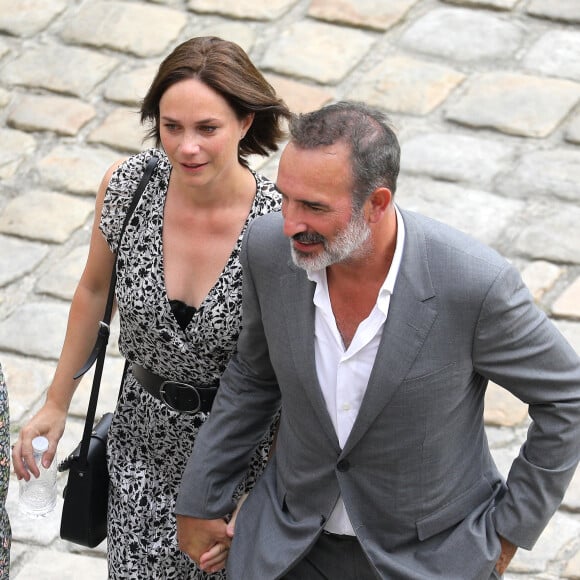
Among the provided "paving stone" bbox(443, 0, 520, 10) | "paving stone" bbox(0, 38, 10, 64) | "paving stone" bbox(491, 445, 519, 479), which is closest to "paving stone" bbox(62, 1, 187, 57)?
"paving stone" bbox(0, 38, 10, 64)

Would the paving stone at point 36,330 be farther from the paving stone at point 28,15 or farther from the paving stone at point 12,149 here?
the paving stone at point 28,15

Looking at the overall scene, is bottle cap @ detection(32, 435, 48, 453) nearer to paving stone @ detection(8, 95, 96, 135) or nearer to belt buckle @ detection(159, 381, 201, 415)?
belt buckle @ detection(159, 381, 201, 415)

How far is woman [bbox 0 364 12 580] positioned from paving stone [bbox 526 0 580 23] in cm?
505

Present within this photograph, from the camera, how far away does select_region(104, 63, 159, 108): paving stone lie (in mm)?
6945

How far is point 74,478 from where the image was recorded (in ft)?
11.7

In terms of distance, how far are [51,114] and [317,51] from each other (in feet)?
4.98

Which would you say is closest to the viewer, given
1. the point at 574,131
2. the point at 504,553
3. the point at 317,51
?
the point at 504,553

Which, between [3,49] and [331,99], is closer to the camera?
[331,99]

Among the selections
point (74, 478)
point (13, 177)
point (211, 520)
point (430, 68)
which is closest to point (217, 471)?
point (211, 520)

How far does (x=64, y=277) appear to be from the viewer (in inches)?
230

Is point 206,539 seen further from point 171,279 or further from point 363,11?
point 363,11

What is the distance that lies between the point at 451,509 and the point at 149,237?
3.55 ft

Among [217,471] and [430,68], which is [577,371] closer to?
[217,471]

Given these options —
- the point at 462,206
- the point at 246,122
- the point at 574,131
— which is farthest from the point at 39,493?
the point at 574,131
